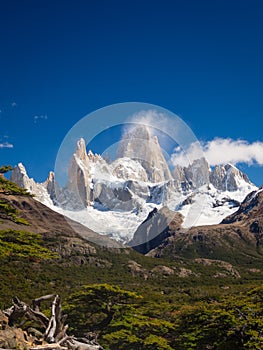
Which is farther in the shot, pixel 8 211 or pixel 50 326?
pixel 8 211

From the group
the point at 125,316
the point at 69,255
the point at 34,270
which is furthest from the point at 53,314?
the point at 69,255

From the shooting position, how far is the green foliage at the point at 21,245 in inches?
621

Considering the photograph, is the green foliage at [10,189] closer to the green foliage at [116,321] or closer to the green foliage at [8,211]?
the green foliage at [8,211]

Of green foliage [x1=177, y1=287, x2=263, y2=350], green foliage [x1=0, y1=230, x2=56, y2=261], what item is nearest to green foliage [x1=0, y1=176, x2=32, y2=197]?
green foliage [x1=0, y1=230, x2=56, y2=261]

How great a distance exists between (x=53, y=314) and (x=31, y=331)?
5.75ft

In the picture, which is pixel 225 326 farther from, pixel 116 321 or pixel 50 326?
pixel 50 326

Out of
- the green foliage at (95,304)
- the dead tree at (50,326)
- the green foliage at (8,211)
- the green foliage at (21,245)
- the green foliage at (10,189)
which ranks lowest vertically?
the dead tree at (50,326)

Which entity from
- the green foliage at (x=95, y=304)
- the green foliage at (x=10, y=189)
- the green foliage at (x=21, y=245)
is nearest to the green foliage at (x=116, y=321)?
the green foliage at (x=95, y=304)

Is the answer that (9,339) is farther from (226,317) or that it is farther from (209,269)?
(209,269)

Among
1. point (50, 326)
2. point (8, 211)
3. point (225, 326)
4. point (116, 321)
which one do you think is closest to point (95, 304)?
point (116, 321)

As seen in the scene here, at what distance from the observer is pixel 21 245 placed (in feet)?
53.6

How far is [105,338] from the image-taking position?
2489 centimetres

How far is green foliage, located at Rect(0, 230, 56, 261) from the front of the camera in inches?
621

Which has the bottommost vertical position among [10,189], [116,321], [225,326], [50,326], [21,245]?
Answer: [50,326]
